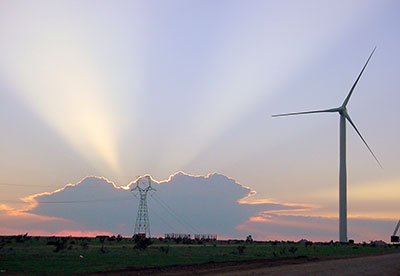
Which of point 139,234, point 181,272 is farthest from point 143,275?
point 139,234

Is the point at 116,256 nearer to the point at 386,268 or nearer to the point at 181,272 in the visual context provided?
the point at 181,272

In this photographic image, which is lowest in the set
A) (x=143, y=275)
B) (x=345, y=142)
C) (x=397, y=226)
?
(x=143, y=275)

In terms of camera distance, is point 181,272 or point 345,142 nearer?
point 181,272

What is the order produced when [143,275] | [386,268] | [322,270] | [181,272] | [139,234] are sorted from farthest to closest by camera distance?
[139,234] → [386,268] → [322,270] → [181,272] → [143,275]

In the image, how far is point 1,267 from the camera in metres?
41.1

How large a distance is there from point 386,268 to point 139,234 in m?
71.9

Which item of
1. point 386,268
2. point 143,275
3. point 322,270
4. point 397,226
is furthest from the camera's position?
point 397,226

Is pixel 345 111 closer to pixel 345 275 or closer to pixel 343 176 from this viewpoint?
pixel 343 176

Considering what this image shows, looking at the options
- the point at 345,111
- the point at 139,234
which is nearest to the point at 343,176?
the point at 345,111

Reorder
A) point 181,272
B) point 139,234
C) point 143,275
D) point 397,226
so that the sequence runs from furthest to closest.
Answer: point 397,226 → point 139,234 → point 181,272 → point 143,275

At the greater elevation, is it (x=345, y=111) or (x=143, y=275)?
(x=345, y=111)

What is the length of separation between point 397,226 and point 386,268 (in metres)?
123

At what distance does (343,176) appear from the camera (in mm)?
113938

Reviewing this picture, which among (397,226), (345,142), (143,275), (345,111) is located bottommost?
(143,275)
